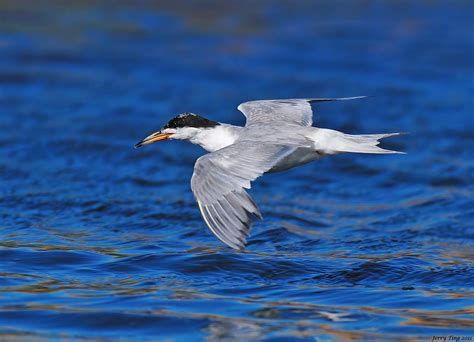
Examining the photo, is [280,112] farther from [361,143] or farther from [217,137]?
[361,143]

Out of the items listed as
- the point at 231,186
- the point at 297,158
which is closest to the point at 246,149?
the point at 231,186

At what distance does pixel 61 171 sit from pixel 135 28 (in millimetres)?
8161

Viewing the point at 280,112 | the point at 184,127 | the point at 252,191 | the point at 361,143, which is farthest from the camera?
the point at 252,191

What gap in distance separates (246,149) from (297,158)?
79cm

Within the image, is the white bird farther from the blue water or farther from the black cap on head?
the blue water

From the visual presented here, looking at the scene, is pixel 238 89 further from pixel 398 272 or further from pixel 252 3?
pixel 398 272

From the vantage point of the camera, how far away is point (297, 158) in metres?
8.27

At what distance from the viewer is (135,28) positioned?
19531mm

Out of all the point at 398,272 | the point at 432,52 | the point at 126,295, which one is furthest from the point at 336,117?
the point at 126,295

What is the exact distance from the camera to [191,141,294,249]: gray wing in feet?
22.4

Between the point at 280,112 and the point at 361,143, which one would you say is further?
the point at 280,112

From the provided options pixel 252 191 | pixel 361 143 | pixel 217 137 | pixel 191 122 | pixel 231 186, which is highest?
pixel 191 122

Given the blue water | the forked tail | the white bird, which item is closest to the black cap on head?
the white bird

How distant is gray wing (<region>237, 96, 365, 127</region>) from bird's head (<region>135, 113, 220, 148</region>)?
551 mm
